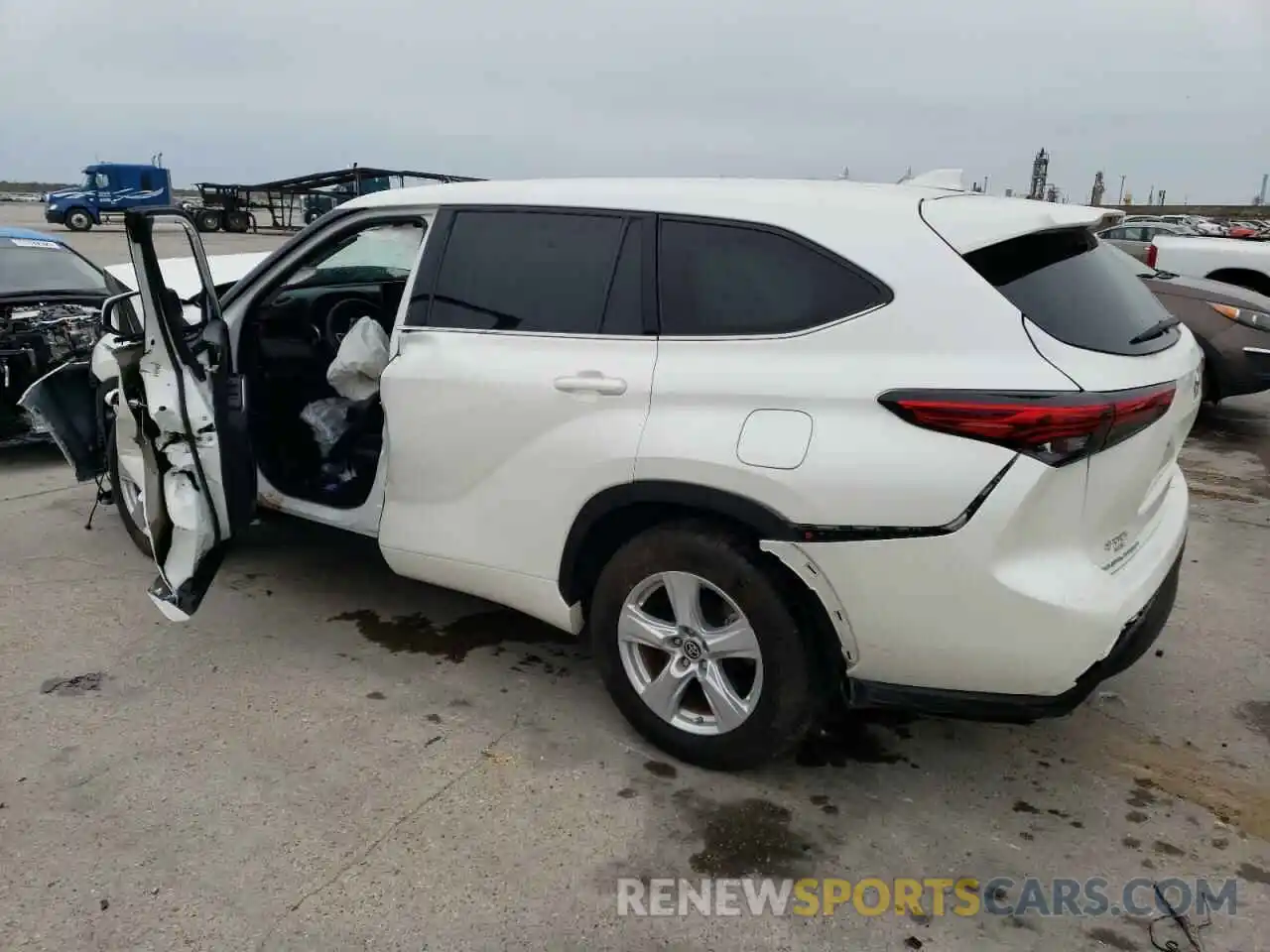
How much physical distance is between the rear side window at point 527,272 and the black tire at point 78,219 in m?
38.0

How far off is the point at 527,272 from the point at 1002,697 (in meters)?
1.96

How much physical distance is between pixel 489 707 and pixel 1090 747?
203 cm

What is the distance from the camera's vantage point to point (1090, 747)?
306 centimetres

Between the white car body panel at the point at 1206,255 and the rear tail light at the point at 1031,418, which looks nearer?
the rear tail light at the point at 1031,418

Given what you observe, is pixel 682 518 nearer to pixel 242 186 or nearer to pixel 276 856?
pixel 276 856

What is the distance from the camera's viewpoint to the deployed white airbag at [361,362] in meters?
3.70

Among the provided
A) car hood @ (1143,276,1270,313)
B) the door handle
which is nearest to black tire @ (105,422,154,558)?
the door handle

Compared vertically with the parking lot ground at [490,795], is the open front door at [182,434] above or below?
above

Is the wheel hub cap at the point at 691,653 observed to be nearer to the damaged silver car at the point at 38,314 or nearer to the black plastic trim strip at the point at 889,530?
the black plastic trim strip at the point at 889,530

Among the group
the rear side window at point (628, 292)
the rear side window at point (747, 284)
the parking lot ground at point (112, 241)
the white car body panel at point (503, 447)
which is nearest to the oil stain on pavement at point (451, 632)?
the white car body panel at point (503, 447)

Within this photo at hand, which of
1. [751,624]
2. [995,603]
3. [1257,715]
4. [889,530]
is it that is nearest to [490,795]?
[751,624]

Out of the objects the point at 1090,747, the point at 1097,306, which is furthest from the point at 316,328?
the point at 1090,747

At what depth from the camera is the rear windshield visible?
2414 mm

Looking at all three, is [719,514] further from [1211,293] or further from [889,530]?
[1211,293]
